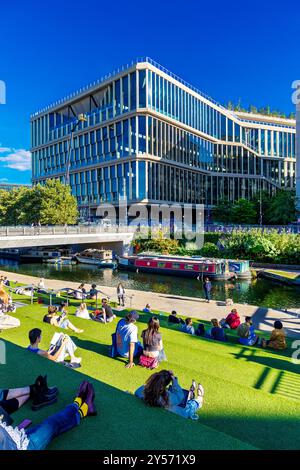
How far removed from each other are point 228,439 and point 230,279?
1115 inches

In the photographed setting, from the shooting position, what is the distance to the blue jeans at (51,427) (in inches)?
167

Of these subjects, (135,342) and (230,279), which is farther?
(230,279)

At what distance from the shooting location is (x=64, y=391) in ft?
19.5

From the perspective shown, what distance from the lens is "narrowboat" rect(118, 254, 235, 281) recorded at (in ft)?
105

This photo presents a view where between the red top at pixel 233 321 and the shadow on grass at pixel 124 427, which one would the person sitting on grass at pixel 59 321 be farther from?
the red top at pixel 233 321

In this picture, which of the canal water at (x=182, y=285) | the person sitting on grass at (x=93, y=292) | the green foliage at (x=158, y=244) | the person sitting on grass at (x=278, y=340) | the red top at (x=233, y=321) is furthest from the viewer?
the green foliage at (x=158, y=244)

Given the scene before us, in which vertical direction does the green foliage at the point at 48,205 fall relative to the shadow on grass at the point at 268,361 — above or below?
above

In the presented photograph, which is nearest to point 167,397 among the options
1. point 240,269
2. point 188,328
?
point 188,328

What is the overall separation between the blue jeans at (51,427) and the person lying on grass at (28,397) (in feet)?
2.58

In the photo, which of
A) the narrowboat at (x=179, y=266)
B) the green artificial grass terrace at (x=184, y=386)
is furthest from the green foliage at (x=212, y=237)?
the green artificial grass terrace at (x=184, y=386)

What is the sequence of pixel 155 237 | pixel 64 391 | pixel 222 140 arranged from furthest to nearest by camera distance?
pixel 222 140, pixel 155 237, pixel 64 391

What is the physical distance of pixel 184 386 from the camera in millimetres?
6551
